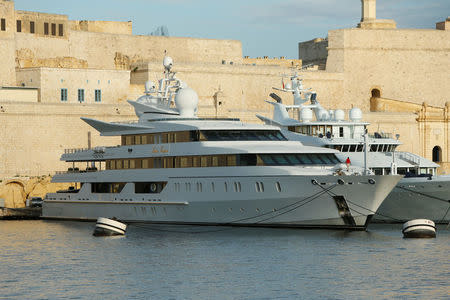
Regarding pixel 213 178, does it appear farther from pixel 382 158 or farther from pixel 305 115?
pixel 305 115

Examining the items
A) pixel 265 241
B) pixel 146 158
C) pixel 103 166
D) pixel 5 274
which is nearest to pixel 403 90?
pixel 103 166

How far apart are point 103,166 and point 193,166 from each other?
670 inches

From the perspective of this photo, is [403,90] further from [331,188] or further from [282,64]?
[331,188]

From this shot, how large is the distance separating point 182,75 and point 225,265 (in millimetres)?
36796

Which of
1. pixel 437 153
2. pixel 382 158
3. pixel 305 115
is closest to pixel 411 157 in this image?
pixel 382 158

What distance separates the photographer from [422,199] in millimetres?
47094

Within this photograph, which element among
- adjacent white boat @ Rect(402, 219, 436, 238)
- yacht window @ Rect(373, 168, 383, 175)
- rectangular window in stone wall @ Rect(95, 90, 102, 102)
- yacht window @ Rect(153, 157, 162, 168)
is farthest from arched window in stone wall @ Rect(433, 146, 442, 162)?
adjacent white boat @ Rect(402, 219, 436, 238)

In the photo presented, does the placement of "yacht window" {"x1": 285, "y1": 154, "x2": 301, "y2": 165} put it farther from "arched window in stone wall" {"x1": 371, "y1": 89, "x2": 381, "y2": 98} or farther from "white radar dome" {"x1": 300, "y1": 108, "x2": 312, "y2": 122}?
"arched window in stone wall" {"x1": 371, "y1": 89, "x2": 381, "y2": 98}

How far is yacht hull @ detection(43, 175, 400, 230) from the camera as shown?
41781 millimetres

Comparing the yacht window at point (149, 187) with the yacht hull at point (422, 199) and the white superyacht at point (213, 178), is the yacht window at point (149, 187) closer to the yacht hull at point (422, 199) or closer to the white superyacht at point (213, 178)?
the white superyacht at point (213, 178)

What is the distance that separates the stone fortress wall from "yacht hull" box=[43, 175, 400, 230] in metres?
15.7

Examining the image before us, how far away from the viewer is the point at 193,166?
45375mm

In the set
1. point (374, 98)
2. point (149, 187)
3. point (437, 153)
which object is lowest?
point (437, 153)

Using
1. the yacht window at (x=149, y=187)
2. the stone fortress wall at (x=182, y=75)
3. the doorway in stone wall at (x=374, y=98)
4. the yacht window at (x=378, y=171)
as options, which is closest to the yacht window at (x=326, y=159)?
the yacht window at (x=378, y=171)
